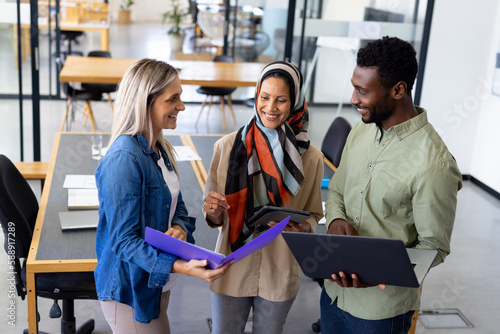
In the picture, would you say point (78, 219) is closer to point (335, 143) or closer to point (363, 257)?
point (363, 257)

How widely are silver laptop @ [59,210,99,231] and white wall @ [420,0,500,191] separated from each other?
4386 millimetres

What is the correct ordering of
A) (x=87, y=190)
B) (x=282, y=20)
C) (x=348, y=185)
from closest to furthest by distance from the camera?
(x=348, y=185)
(x=87, y=190)
(x=282, y=20)

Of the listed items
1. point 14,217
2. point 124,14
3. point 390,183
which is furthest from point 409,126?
point 124,14

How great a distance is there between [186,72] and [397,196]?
16.0 ft

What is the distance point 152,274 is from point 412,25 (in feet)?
17.3

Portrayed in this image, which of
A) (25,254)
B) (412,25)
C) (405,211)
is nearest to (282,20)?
(412,25)

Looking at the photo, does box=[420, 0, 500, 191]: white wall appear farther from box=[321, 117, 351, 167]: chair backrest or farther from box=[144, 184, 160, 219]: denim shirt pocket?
box=[144, 184, 160, 219]: denim shirt pocket

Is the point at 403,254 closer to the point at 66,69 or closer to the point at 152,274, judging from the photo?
the point at 152,274

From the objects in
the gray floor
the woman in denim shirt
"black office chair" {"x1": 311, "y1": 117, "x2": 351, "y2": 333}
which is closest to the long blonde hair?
the woman in denim shirt

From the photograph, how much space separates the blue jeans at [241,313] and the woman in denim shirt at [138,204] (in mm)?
220

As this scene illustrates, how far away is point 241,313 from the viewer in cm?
220

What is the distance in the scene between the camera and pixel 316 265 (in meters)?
1.76

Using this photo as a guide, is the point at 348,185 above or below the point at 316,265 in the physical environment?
above

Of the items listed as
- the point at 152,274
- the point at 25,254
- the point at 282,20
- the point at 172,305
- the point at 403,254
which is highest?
the point at 282,20
